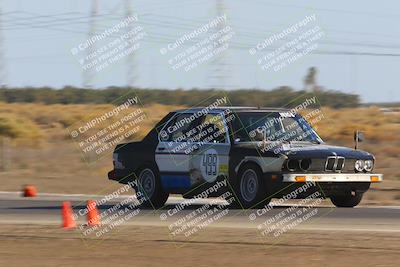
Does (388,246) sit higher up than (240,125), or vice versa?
(240,125)

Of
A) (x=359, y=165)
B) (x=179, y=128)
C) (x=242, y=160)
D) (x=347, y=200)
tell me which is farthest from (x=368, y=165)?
(x=179, y=128)

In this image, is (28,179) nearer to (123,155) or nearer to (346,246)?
(123,155)

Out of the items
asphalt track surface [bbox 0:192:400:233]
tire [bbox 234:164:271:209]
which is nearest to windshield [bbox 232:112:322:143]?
tire [bbox 234:164:271:209]

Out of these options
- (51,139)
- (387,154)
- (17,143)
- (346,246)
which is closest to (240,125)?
(346,246)

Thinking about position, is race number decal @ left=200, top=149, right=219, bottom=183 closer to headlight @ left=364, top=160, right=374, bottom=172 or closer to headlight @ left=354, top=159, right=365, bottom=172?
headlight @ left=354, top=159, right=365, bottom=172

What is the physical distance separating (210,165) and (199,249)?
19.2ft

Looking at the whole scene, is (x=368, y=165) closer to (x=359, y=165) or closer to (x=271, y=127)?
(x=359, y=165)

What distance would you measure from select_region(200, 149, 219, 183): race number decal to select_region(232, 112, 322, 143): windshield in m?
0.49

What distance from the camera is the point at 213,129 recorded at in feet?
60.6

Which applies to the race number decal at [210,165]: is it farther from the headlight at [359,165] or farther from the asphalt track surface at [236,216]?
the headlight at [359,165]

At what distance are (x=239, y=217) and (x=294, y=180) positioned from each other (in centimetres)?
124

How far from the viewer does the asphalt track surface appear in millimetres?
15250

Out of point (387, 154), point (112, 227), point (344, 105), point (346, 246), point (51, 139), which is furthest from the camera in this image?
point (344, 105)

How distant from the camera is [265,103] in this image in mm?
86125
